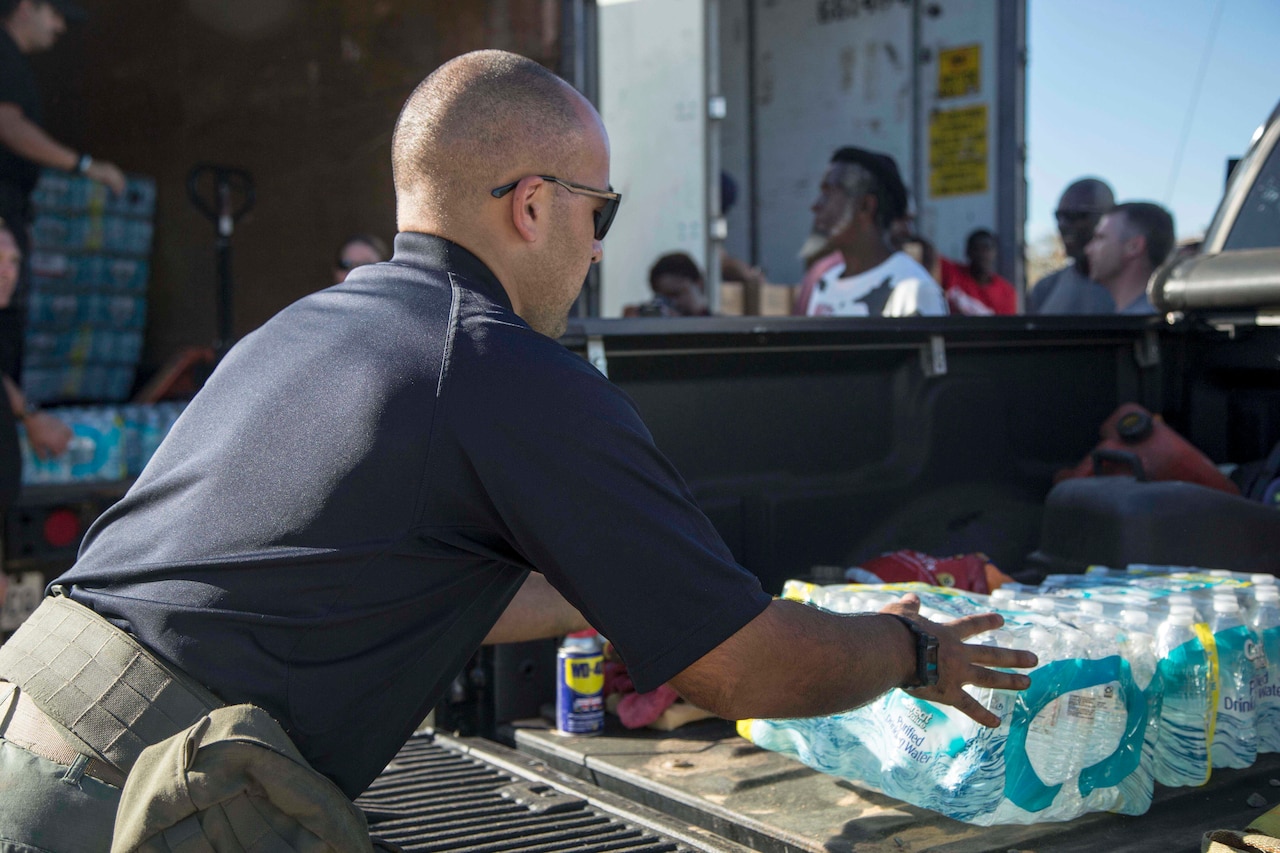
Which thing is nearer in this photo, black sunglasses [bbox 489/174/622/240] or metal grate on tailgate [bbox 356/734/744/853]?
black sunglasses [bbox 489/174/622/240]

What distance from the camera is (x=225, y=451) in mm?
1592

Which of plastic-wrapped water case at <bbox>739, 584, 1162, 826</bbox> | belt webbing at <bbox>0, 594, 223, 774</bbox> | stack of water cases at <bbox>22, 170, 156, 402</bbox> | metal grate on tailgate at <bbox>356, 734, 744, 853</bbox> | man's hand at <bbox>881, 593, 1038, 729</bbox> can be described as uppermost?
stack of water cases at <bbox>22, 170, 156, 402</bbox>

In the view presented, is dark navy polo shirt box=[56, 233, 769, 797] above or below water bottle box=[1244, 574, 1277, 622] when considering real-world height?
above

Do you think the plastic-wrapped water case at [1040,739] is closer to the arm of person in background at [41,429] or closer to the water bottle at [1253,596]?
the water bottle at [1253,596]

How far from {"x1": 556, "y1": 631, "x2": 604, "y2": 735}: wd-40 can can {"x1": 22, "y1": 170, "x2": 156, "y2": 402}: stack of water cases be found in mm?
4106

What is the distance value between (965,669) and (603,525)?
590mm

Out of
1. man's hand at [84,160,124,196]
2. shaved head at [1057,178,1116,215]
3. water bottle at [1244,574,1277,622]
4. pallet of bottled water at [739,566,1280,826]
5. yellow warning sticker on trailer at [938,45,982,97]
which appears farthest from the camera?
yellow warning sticker on trailer at [938,45,982,97]

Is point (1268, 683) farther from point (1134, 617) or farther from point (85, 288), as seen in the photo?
point (85, 288)

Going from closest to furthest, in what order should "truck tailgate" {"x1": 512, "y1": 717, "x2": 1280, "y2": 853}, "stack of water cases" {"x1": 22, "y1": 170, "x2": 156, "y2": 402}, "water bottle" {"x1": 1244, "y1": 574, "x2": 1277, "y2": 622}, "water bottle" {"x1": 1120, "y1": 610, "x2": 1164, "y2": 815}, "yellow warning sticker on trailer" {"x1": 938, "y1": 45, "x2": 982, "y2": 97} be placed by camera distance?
"truck tailgate" {"x1": 512, "y1": 717, "x2": 1280, "y2": 853}, "water bottle" {"x1": 1120, "y1": 610, "x2": 1164, "y2": 815}, "water bottle" {"x1": 1244, "y1": 574, "x2": 1277, "y2": 622}, "stack of water cases" {"x1": 22, "y1": 170, "x2": 156, "y2": 402}, "yellow warning sticker on trailer" {"x1": 938, "y1": 45, "x2": 982, "y2": 97}

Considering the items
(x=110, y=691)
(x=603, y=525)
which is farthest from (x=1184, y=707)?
(x=110, y=691)

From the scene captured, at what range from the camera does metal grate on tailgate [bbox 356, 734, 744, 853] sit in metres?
1.94

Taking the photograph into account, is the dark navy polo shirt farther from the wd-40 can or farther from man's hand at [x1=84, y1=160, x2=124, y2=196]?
man's hand at [x1=84, y1=160, x2=124, y2=196]

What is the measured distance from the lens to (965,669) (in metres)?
1.74

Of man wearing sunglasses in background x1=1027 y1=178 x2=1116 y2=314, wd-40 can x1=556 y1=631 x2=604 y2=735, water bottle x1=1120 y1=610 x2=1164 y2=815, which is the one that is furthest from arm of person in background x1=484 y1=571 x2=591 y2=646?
man wearing sunglasses in background x1=1027 y1=178 x2=1116 y2=314
